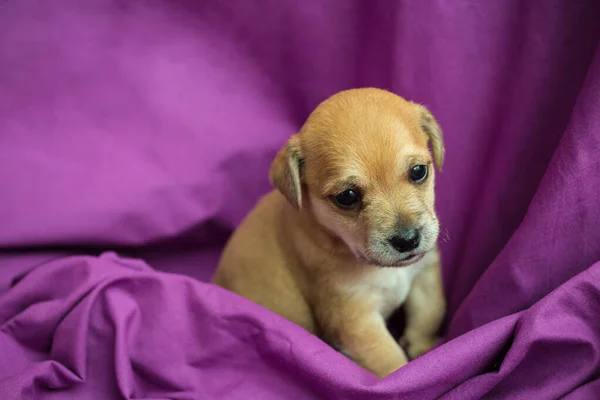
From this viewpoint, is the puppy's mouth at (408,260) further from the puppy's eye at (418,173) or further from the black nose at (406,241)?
the puppy's eye at (418,173)

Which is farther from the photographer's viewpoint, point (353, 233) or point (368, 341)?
→ point (368, 341)

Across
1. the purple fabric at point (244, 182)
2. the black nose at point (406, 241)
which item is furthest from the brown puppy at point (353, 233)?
the purple fabric at point (244, 182)

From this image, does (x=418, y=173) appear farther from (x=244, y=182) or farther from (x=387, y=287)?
→ (x=244, y=182)

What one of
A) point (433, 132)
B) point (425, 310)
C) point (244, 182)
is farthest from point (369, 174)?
point (244, 182)

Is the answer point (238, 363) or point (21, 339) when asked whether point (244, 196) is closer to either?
point (238, 363)

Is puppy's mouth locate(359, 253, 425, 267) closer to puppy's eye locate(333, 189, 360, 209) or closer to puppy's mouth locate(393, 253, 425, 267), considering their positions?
puppy's mouth locate(393, 253, 425, 267)

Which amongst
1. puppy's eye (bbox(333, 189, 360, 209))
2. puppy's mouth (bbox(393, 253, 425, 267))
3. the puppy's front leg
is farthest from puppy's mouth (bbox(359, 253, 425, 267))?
the puppy's front leg
